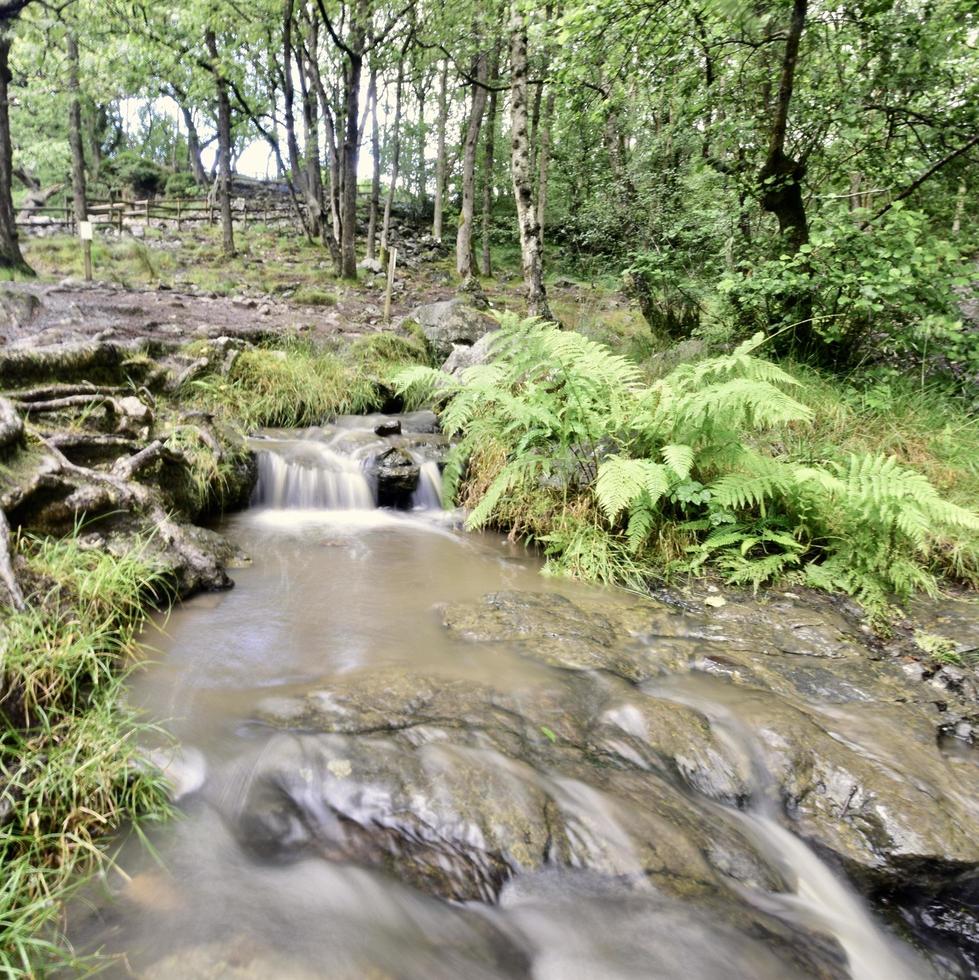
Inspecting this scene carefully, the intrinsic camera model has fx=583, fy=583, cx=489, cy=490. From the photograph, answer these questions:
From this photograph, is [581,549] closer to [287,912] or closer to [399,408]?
[287,912]

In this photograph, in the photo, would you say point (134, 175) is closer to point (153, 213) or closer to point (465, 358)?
point (153, 213)

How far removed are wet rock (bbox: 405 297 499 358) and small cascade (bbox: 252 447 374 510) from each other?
4661 millimetres

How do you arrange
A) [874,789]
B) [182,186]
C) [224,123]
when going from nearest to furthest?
[874,789]
[224,123]
[182,186]

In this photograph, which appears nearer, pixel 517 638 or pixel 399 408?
pixel 517 638

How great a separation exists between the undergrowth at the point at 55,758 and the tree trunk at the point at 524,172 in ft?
22.6

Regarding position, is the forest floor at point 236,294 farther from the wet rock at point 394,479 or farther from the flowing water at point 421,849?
the flowing water at point 421,849

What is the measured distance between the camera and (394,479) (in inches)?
248

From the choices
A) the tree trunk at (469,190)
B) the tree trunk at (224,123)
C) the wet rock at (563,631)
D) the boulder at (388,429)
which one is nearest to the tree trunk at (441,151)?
the tree trunk at (469,190)

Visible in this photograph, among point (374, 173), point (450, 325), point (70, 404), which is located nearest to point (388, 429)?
point (70, 404)

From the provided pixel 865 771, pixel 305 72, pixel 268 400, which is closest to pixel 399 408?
pixel 268 400

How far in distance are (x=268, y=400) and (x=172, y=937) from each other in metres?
6.62

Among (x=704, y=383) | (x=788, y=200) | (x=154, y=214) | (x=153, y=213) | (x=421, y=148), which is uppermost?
(x=421, y=148)

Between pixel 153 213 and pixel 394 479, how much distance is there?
30.9 meters

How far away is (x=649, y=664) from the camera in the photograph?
3373mm
